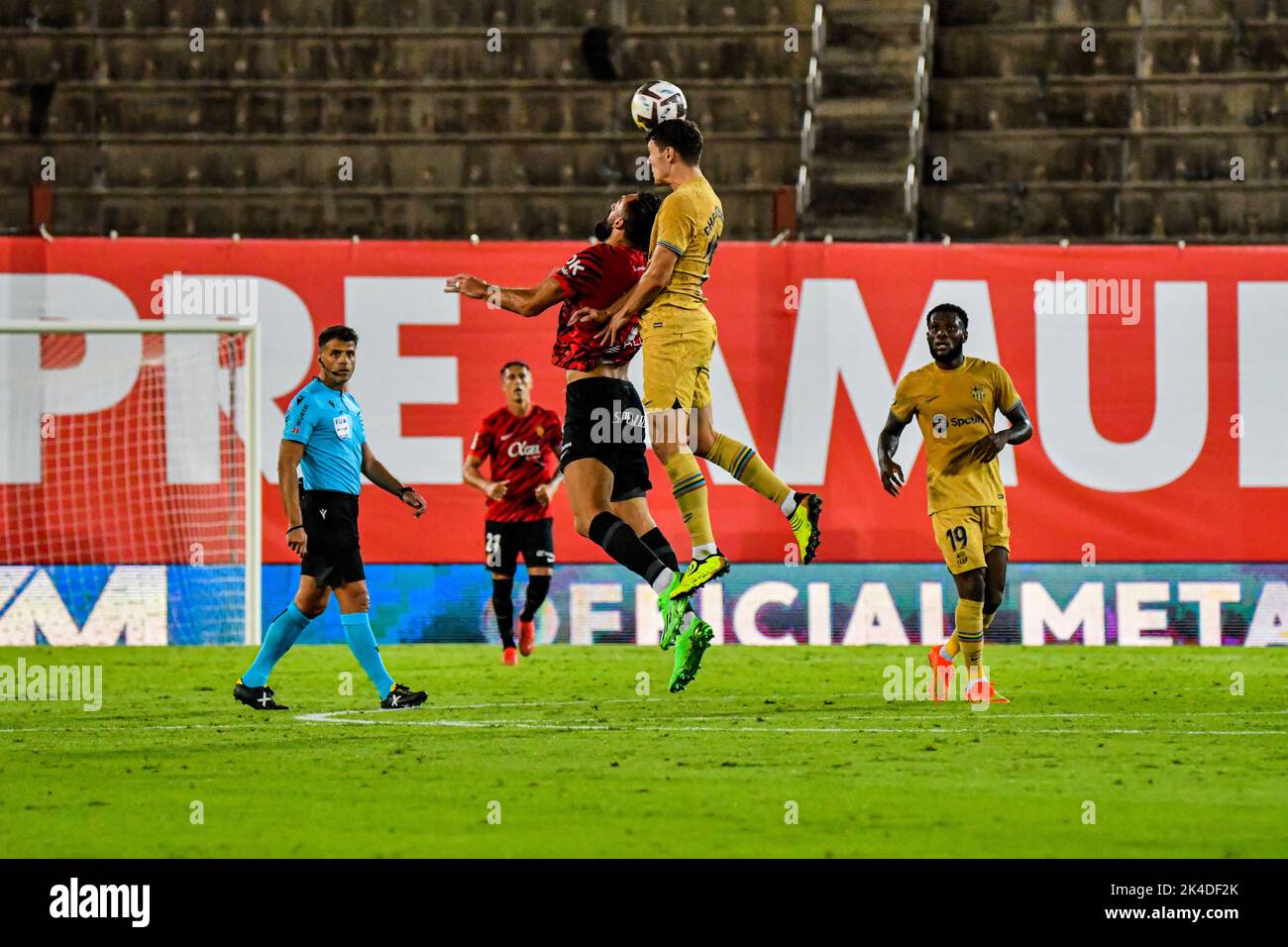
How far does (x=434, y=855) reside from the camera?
5.55 m

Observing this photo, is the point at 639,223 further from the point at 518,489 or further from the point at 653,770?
the point at 518,489

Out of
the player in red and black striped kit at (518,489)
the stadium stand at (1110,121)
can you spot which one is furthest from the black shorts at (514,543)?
the stadium stand at (1110,121)

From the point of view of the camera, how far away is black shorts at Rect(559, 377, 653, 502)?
8.95 metres

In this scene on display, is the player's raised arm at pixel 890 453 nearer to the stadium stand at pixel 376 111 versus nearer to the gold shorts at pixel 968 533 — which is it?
the gold shorts at pixel 968 533

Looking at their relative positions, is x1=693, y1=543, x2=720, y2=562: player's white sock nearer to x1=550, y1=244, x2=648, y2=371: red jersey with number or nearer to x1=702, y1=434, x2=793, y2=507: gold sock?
x1=702, y1=434, x2=793, y2=507: gold sock

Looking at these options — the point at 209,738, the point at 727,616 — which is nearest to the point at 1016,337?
the point at 727,616

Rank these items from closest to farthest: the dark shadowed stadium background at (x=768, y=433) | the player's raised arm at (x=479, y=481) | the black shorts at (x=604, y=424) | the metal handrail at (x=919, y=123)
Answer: the black shorts at (x=604, y=424)
the player's raised arm at (x=479, y=481)
the dark shadowed stadium background at (x=768, y=433)
the metal handrail at (x=919, y=123)

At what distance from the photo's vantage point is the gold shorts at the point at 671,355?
28.8 feet

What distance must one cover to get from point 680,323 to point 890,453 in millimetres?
2167

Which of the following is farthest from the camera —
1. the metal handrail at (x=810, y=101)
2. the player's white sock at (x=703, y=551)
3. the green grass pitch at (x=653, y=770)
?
the metal handrail at (x=810, y=101)

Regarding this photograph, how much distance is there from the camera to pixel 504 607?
1382 cm

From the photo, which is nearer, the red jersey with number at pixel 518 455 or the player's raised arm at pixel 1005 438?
the player's raised arm at pixel 1005 438

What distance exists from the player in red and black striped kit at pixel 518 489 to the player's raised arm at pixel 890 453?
3.66 metres

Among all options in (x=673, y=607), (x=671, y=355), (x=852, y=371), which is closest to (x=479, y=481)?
(x=852, y=371)
